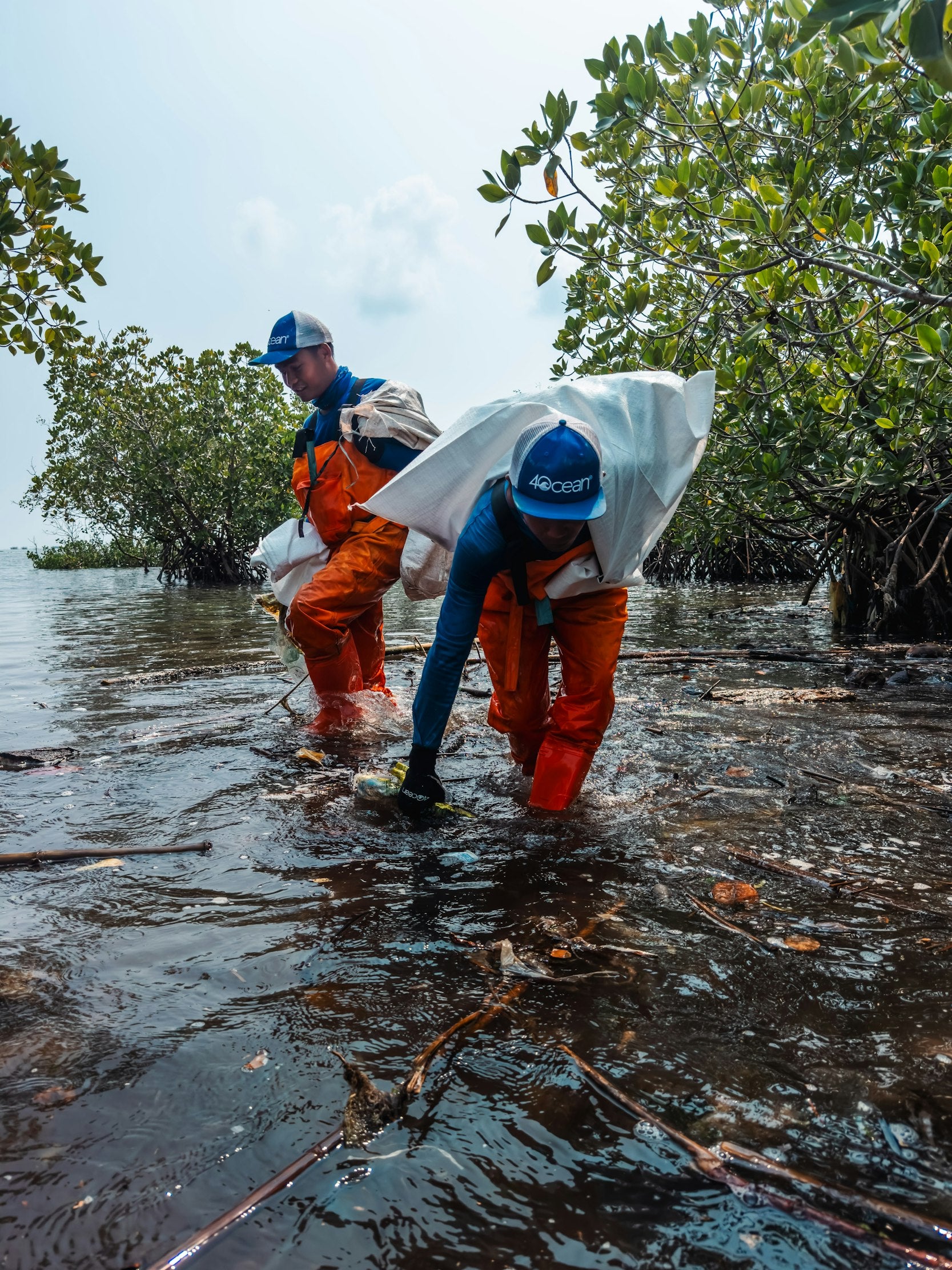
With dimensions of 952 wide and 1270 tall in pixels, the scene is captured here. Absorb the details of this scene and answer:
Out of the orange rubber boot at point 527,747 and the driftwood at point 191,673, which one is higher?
the orange rubber boot at point 527,747

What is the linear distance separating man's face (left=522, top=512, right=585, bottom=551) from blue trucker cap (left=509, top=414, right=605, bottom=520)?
5 centimetres

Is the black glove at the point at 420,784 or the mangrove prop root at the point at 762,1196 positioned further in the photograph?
the black glove at the point at 420,784

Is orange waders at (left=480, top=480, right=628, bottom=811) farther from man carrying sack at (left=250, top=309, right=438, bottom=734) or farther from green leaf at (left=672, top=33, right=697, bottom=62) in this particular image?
green leaf at (left=672, top=33, right=697, bottom=62)

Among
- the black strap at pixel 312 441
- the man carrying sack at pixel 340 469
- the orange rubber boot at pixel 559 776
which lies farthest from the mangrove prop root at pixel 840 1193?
the black strap at pixel 312 441

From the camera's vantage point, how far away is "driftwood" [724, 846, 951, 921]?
243cm

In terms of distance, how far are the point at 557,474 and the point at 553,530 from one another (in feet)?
0.68

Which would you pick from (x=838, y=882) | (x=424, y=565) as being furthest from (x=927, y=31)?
(x=424, y=565)

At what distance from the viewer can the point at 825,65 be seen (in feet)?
16.9

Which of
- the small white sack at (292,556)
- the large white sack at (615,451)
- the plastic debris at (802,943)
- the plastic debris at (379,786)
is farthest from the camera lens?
the small white sack at (292,556)

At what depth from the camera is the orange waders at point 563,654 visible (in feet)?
11.2

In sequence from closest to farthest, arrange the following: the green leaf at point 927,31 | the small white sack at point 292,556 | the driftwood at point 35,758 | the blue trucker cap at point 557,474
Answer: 1. the green leaf at point 927,31
2. the blue trucker cap at point 557,474
3. the driftwood at point 35,758
4. the small white sack at point 292,556

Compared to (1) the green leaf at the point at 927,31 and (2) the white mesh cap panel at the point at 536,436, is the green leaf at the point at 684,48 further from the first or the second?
(1) the green leaf at the point at 927,31

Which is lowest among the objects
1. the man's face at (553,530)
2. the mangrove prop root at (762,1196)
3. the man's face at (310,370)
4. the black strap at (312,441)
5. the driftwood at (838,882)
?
the mangrove prop root at (762,1196)

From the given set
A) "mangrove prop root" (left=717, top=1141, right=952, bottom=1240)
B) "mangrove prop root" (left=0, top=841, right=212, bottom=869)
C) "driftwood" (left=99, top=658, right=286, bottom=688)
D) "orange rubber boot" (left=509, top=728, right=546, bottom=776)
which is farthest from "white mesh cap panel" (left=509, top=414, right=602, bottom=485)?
"driftwood" (left=99, top=658, right=286, bottom=688)
